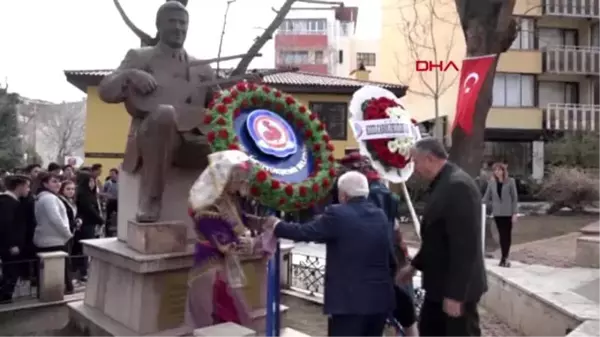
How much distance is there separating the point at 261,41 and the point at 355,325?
12.1 feet

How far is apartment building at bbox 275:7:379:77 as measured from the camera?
154ft

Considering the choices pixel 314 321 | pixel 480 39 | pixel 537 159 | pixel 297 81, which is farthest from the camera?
pixel 537 159

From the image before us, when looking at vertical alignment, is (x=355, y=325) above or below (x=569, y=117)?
below

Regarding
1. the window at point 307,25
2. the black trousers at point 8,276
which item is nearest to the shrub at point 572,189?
the black trousers at point 8,276

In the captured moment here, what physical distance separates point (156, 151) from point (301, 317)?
2.86 m

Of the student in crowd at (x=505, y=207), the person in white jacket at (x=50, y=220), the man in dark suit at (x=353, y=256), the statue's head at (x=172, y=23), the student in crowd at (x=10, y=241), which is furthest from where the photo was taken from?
the student in crowd at (x=505, y=207)

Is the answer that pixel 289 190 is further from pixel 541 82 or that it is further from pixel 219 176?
pixel 541 82

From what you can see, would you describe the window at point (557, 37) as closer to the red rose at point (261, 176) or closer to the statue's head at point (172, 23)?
the statue's head at point (172, 23)

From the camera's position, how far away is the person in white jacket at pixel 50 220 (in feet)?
22.5

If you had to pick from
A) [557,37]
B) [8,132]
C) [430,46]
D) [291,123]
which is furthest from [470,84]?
[557,37]

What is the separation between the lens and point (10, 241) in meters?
6.69

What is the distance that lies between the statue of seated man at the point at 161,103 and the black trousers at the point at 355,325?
5.47ft

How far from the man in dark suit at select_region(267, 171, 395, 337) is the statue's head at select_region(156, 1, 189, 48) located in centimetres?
203

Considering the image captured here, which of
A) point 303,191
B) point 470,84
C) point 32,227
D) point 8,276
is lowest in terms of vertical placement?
point 8,276
